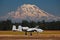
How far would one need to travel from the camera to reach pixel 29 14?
19.6 m

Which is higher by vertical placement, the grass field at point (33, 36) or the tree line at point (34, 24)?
the tree line at point (34, 24)

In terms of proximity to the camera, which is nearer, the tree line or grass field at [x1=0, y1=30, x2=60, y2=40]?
grass field at [x1=0, y1=30, x2=60, y2=40]

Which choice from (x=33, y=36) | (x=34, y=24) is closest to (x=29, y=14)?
(x=34, y=24)

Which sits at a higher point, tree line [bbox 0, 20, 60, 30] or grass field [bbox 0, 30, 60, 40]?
tree line [bbox 0, 20, 60, 30]

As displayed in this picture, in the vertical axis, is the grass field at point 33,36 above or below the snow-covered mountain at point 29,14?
below

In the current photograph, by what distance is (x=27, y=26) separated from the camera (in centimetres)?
1916

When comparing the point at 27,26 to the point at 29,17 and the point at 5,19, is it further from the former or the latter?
the point at 5,19

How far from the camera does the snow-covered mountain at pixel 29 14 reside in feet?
63.2

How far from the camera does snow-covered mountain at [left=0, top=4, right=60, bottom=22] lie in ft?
63.2

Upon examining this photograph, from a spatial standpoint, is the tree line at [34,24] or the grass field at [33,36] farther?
the tree line at [34,24]

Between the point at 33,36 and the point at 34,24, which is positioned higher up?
the point at 34,24

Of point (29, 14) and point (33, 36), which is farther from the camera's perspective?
point (29, 14)

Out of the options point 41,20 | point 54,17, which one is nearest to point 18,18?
point 41,20

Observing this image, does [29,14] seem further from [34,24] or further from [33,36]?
[33,36]
